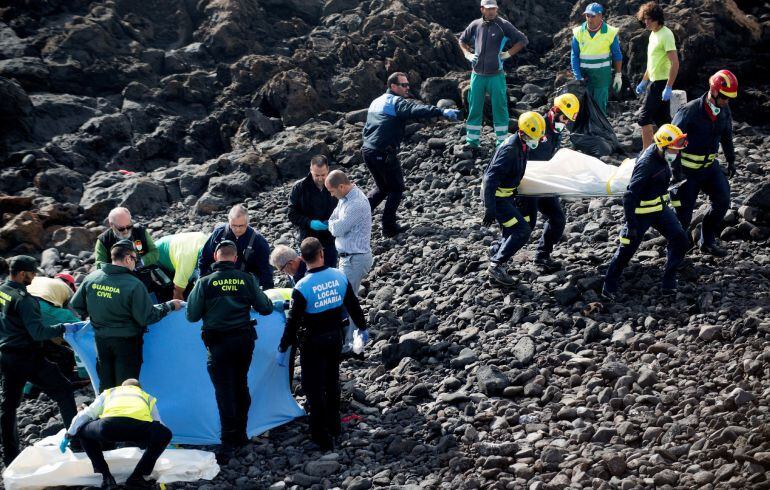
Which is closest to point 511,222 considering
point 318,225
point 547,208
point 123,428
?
point 547,208

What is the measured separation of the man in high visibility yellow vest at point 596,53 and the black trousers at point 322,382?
7.92 meters

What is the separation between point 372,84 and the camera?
18219 millimetres

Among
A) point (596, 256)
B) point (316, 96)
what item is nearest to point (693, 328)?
point (596, 256)

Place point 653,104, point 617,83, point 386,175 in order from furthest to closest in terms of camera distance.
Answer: point 617,83, point 653,104, point 386,175

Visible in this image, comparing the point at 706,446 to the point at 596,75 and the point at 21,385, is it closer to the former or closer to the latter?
the point at 21,385

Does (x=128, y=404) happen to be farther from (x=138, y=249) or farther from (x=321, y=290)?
(x=138, y=249)

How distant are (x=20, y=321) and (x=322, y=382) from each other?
9.47 ft

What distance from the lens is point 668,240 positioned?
30.9ft

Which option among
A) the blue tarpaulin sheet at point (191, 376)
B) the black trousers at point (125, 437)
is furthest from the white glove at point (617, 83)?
the black trousers at point (125, 437)

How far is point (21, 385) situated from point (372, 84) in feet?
36.5

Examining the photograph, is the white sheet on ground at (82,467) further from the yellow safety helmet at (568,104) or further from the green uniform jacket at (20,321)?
the yellow safety helmet at (568,104)

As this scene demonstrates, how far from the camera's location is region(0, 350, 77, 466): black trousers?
27.6ft

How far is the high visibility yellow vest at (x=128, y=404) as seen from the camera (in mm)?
7270

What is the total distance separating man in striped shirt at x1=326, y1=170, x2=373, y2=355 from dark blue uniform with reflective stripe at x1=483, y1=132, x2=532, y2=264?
57.6 inches
